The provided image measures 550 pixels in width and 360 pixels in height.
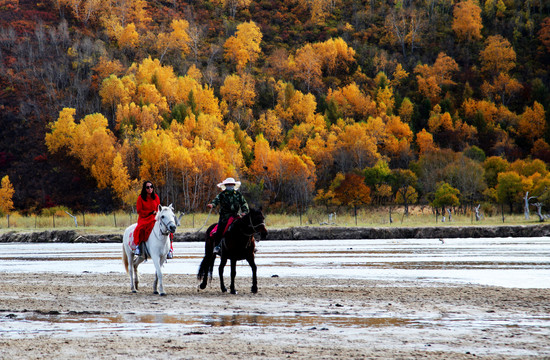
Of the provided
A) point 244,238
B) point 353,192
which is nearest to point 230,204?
point 244,238

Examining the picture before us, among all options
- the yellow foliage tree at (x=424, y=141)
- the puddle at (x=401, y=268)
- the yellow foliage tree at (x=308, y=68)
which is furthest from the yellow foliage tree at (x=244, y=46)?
the puddle at (x=401, y=268)

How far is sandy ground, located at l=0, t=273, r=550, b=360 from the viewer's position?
28.1 ft

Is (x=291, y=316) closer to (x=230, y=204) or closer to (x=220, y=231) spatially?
(x=220, y=231)

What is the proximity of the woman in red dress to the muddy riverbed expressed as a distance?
1.33 metres

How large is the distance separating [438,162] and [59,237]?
212 feet

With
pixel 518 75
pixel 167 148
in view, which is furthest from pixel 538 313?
pixel 518 75

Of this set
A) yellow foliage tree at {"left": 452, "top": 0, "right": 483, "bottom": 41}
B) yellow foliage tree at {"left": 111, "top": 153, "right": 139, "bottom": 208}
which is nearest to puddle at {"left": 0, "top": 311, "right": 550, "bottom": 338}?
yellow foliage tree at {"left": 111, "top": 153, "right": 139, "bottom": 208}

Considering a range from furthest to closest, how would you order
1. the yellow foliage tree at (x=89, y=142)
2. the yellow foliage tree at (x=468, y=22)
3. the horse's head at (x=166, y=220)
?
the yellow foliage tree at (x=468, y=22) < the yellow foliage tree at (x=89, y=142) < the horse's head at (x=166, y=220)

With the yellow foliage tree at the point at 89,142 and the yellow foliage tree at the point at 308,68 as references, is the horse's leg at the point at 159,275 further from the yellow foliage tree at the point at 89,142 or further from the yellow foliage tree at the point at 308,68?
the yellow foliage tree at the point at 308,68

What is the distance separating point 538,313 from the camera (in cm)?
1150

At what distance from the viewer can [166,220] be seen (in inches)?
596

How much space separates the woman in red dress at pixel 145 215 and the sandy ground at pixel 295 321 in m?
1.34

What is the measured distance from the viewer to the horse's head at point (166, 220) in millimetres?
15039

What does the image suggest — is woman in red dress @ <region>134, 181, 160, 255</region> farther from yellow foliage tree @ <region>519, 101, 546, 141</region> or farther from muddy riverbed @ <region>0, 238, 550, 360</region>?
yellow foliage tree @ <region>519, 101, 546, 141</region>
